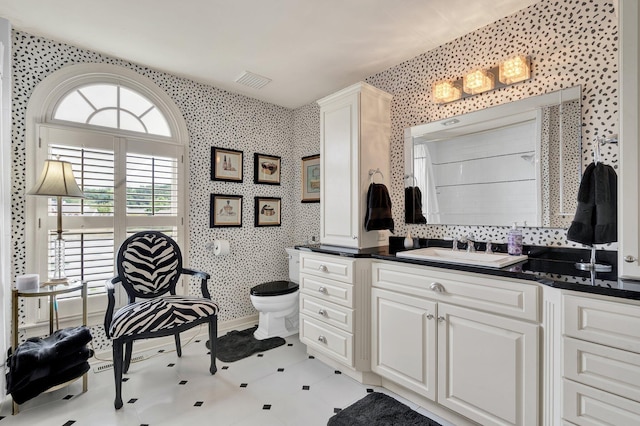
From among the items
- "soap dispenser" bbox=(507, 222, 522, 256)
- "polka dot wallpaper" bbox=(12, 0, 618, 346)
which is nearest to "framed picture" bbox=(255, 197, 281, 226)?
"polka dot wallpaper" bbox=(12, 0, 618, 346)

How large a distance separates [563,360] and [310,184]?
8.91ft

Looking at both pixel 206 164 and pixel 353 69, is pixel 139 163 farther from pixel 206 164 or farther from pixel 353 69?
pixel 353 69

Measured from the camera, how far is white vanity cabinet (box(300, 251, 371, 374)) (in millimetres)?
2199

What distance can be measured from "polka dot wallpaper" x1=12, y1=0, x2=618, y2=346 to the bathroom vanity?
663mm

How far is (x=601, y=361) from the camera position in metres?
1.20

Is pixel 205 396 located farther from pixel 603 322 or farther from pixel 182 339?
pixel 603 322

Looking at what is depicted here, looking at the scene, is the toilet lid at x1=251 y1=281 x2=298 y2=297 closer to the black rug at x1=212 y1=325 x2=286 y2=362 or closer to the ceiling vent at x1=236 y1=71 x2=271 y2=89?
the black rug at x1=212 y1=325 x2=286 y2=362

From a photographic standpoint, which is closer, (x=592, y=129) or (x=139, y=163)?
(x=592, y=129)

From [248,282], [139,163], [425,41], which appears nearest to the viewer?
[425,41]

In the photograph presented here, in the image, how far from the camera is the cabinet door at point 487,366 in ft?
4.71

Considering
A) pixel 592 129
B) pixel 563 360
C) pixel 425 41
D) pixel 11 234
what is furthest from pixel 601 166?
pixel 11 234

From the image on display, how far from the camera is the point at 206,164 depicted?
314 cm

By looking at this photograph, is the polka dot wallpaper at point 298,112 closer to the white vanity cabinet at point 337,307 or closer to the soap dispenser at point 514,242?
the soap dispenser at point 514,242

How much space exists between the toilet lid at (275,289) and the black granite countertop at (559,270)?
2.83ft
